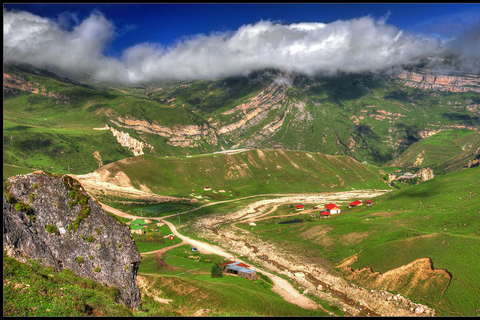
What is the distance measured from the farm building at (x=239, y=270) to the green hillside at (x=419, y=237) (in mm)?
16610

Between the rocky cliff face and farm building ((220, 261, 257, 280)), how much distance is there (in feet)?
105

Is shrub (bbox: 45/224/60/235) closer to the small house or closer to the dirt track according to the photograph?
the dirt track

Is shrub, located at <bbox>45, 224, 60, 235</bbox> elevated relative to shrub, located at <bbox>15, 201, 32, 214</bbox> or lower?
lower

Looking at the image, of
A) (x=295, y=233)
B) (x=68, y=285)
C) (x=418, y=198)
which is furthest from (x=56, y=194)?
(x=418, y=198)

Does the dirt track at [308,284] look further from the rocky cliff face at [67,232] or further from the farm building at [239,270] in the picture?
the rocky cliff face at [67,232]

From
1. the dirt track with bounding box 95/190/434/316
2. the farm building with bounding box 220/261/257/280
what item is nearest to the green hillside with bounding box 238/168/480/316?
the dirt track with bounding box 95/190/434/316

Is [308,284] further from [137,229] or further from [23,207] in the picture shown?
[137,229]

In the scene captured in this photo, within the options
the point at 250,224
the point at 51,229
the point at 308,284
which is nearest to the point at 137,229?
the point at 250,224

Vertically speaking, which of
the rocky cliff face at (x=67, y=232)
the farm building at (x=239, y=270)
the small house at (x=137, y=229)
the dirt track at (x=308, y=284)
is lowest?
the dirt track at (x=308, y=284)

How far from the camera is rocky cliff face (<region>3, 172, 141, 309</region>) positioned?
24.9 metres

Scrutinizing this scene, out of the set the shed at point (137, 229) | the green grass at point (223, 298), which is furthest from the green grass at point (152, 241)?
the green grass at point (223, 298)

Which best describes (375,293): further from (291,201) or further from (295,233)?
(291,201)

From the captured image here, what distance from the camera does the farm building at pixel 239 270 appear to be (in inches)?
2350

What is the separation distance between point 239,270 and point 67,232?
129 ft
